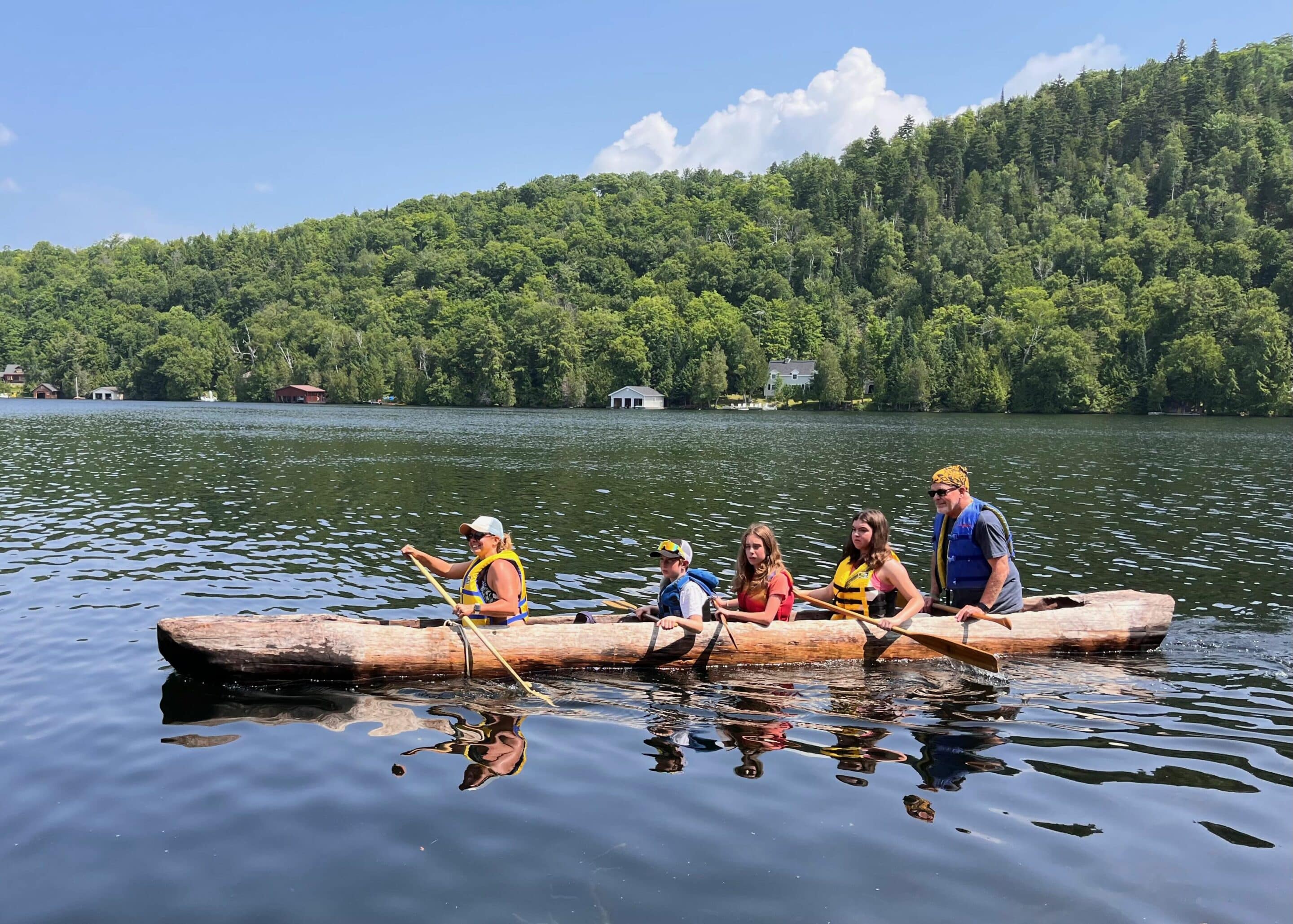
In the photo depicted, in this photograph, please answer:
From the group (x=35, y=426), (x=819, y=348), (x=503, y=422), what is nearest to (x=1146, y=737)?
(x=35, y=426)

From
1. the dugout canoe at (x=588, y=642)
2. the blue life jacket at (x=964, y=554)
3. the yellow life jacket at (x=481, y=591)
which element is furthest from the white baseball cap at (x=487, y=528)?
the blue life jacket at (x=964, y=554)

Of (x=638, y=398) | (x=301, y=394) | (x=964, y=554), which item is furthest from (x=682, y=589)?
(x=301, y=394)

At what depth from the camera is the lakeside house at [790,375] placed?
13225cm

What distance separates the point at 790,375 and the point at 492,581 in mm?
130250

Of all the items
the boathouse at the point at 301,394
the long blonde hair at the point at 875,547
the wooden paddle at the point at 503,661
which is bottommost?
the wooden paddle at the point at 503,661

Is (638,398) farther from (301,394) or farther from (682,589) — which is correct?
(682,589)

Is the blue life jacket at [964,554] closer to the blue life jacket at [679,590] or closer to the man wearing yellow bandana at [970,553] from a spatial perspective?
the man wearing yellow bandana at [970,553]

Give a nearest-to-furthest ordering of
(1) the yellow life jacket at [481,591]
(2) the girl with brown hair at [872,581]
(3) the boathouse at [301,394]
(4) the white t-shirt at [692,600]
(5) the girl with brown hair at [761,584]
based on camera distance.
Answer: (1) the yellow life jacket at [481,591] → (4) the white t-shirt at [692,600] → (5) the girl with brown hair at [761,584] → (2) the girl with brown hair at [872,581] → (3) the boathouse at [301,394]

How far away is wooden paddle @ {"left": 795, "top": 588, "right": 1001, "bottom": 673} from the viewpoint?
10.4 meters

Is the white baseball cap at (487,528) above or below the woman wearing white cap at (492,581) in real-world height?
above

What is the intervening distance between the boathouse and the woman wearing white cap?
14258cm

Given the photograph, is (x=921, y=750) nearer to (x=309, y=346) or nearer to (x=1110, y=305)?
(x=1110, y=305)

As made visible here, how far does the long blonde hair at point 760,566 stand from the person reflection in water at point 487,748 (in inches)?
133

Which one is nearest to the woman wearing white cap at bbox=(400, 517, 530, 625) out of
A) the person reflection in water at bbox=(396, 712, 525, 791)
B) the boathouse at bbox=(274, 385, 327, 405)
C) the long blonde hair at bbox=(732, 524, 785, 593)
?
the person reflection in water at bbox=(396, 712, 525, 791)
